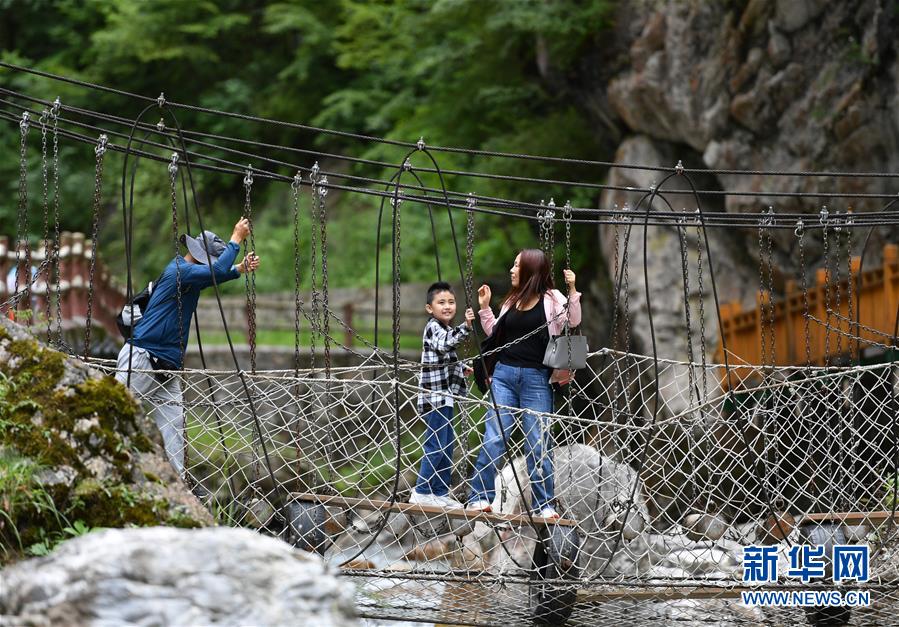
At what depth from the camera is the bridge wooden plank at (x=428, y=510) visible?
147 inches

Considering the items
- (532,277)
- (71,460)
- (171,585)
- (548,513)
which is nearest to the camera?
(171,585)

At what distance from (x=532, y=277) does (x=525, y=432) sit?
22.7 inches

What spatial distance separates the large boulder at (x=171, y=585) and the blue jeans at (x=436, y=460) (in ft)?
5.89

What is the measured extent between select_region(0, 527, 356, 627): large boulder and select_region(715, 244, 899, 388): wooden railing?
468 centimetres

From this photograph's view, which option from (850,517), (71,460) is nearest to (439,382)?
(850,517)

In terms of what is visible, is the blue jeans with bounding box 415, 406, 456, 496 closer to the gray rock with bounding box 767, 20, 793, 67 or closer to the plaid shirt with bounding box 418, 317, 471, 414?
the plaid shirt with bounding box 418, 317, 471, 414

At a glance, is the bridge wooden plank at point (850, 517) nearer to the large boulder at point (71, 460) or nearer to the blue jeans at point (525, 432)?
the blue jeans at point (525, 432)

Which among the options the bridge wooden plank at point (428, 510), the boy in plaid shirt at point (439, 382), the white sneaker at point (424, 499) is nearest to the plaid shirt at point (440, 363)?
the boy in plaid shirt at point (439, 382)

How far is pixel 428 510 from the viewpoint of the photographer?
3734mm

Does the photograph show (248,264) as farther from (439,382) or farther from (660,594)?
(660,594)

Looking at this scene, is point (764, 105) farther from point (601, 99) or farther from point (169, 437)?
point (169, 437)

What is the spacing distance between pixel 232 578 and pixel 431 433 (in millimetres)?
1963

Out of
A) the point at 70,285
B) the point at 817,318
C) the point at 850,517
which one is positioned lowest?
the point at 850,517

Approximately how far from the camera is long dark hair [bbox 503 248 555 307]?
4.12m
